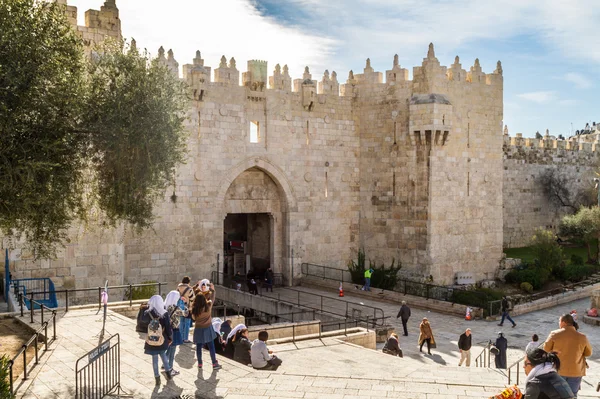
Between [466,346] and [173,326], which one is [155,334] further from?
[466,346]

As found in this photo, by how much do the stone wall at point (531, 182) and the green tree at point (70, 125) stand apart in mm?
25156

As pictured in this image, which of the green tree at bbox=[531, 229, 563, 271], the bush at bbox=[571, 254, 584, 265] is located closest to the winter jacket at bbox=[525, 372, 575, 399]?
the green tree at bbox=[531, 229, 563, 271]

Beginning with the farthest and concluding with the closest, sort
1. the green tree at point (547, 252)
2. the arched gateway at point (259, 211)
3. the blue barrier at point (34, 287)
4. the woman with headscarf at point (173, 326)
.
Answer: the green tree at point (547, 252), the arched gateway at point (259, 211), the blue barrier at point (34, 287), the woman with headscarf at point (173, 326)

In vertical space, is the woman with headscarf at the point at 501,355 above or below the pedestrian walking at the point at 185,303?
below

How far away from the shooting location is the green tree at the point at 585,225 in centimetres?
2966

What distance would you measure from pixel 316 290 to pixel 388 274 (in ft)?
9.04

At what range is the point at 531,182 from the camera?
34.7 meters

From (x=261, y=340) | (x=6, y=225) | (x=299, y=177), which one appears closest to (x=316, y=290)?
(x=299, y=177)

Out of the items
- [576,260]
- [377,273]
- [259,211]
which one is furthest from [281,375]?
[576,260]

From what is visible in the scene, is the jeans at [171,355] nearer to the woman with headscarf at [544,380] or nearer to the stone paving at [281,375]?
the stone paving at [281,375]

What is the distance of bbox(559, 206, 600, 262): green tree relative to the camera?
29.7m

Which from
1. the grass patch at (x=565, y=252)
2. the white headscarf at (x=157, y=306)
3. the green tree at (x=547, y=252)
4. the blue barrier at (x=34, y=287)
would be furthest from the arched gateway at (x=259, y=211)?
the white headscarf at (x=157, y=306)

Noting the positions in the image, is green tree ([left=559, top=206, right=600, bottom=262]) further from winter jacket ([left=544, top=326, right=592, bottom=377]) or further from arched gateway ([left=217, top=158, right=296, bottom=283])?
winter jacket ([left=544, top=326, right=592, bottom=377])

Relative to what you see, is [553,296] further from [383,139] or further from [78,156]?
[78,156]
